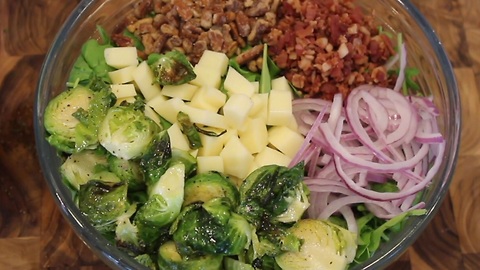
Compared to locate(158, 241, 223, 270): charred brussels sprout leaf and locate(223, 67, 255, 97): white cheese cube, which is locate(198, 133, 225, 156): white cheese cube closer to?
locate(223, 67, 255, 97): white cheese cube

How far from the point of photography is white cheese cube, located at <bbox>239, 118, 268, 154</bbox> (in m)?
1.54

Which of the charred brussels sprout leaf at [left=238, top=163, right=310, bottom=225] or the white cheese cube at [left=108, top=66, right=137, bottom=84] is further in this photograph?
the white cheese cube at [left=108, top=66, right=137, bottom=84]

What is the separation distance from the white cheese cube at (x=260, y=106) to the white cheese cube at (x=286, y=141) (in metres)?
0.05

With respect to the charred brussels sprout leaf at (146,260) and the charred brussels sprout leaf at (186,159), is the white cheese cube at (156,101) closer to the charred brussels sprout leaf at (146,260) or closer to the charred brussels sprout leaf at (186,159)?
the charred brussels sprout leaf at (186,159)

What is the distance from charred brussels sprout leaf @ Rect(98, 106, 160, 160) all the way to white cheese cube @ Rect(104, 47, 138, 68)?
0.24 meters

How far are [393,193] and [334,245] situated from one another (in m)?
0.25

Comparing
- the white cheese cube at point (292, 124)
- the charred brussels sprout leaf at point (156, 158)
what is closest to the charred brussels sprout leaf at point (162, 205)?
the charred brussels sprout leaf at point (156, 158)

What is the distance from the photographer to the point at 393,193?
1.51 meters

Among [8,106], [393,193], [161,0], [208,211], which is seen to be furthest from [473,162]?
[8,106]

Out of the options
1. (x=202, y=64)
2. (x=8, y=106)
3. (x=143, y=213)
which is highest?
(x=202, y=64)

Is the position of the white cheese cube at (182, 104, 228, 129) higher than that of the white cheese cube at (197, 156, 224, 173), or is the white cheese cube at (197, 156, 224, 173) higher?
the white cheese cube at (182, 104, 228, 129)

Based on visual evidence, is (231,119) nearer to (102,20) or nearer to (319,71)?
(319,71)

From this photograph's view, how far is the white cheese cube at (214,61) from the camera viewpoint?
1.62m

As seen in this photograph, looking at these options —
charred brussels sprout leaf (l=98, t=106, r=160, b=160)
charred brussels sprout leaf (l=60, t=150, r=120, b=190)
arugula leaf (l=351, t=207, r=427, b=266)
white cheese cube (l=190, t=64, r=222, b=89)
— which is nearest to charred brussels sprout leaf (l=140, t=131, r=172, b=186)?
charred brussels sprout leaf (l=98, t=106, r=160, b=160)
